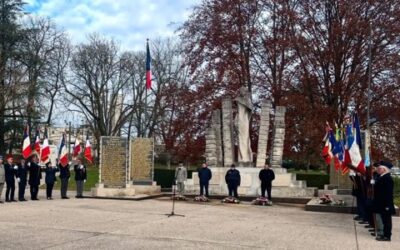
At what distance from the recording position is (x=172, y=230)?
41.0ft

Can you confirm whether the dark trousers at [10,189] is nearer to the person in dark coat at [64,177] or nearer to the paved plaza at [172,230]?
the person in dark coat at [64,177]

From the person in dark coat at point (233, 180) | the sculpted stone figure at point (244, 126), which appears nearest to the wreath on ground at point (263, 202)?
the person in dark coat at point (233, 180)

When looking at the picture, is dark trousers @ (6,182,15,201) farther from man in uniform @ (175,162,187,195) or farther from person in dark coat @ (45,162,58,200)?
man in uniform @ (175,162,187,195)

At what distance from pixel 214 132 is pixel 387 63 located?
36.0 feet

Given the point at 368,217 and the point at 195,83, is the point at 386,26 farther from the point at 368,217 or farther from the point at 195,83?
the point at 368,217

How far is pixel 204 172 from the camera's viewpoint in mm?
23594

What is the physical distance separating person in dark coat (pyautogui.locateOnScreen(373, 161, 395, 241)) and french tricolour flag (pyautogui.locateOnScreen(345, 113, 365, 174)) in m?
2.08

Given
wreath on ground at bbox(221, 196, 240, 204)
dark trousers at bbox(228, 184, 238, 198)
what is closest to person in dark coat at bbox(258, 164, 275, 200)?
wreath on ground at bbox(221, 196, 240, 204)

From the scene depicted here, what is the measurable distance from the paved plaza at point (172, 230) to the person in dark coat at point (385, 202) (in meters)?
0.34

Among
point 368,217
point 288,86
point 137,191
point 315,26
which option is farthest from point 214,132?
point 368,217

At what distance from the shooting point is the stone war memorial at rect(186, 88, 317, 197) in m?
25.3

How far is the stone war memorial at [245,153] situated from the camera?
25266 millimetres

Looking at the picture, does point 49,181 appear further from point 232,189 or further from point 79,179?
point 232,189

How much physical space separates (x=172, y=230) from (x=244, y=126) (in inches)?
572
